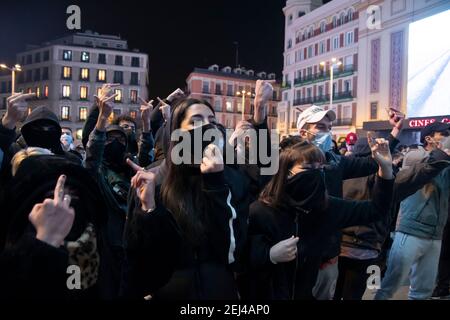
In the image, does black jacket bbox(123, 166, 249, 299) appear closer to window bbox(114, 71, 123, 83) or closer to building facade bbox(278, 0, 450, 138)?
building facade bbox(278, 0, 450, 138)

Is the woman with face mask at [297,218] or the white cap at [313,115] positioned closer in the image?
the woman with face mask at [297,218]

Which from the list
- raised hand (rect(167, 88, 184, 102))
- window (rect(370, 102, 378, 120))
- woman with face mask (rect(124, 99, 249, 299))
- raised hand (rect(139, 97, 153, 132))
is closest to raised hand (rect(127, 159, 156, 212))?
woman with face mask (rect(124, 99, 249, 299))

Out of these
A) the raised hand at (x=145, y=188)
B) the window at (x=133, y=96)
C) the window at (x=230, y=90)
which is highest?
the window at (x=230, y=90)

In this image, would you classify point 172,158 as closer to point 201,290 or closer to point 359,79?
point 201,290

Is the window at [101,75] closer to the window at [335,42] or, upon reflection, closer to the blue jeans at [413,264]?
the window at [335,42]

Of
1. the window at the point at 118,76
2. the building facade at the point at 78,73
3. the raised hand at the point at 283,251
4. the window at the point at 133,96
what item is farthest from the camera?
the window at the point at 118,76

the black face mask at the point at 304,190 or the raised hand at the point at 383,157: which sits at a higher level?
the raised hand at the point at 383,157

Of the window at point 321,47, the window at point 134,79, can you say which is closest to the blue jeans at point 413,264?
the window at point 321,47

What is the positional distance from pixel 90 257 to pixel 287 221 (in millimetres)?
1260

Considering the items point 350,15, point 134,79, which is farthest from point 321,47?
point 134,79

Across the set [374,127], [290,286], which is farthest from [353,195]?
[374,127]

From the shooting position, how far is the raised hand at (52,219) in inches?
67.9

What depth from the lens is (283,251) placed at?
2.61 meters

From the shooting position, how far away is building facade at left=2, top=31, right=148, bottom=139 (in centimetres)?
5994
